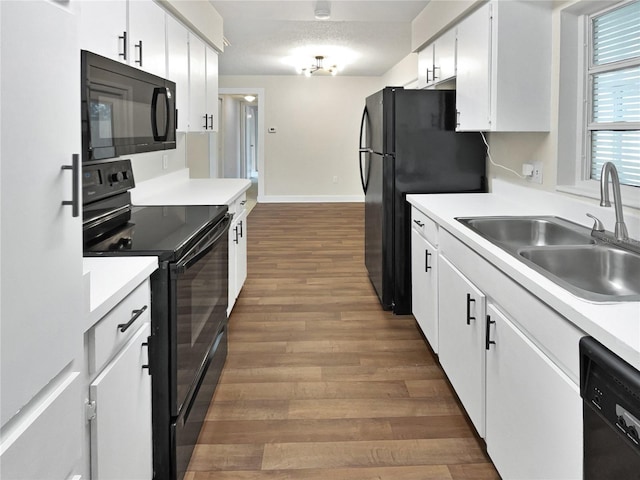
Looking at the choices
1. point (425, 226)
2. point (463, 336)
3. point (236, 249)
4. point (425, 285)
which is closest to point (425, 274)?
point (425, 285)

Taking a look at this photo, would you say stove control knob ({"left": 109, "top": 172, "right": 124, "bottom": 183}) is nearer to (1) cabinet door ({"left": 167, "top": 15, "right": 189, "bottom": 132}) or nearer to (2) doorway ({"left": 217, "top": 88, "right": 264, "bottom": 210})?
(1) cabinet door ({"left": 167, "top": 15, "right": 189, "bottom": 132})

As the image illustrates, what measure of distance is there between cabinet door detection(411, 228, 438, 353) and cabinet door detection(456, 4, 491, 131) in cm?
72

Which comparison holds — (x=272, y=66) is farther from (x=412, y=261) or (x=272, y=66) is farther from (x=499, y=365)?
(x=499, y=365)

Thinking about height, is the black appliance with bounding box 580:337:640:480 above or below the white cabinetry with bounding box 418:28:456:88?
below

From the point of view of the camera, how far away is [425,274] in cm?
311

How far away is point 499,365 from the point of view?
1.82 metres

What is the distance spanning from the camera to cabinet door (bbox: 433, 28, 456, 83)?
11.6ft

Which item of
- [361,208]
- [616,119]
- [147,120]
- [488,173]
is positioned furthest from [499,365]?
[361,208]

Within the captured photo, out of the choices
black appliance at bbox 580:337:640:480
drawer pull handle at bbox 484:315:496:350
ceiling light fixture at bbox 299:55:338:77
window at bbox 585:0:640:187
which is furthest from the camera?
ceiling light fixture at bbox 299:55:338:77

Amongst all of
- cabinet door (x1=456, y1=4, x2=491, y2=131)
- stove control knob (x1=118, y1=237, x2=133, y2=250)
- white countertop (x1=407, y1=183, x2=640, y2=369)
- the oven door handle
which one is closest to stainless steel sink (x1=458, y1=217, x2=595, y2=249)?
white countertop (x1=407, y1=183, x2=640, y2=369)

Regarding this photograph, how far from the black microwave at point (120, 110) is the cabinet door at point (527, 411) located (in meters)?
1.45

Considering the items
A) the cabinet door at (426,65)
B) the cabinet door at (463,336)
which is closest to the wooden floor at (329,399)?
the cabinet door at (463,336)

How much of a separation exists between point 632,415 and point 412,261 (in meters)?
2.63

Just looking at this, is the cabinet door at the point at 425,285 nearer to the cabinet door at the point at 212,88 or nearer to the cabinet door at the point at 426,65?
the cabinet door at the point at 426,65
